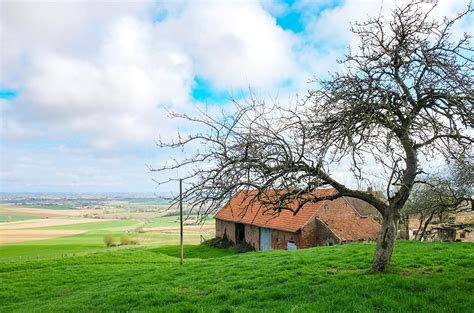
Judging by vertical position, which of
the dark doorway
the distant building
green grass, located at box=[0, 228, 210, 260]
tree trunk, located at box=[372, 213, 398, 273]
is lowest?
green grass, located at box=[0, 228, 210, 260]

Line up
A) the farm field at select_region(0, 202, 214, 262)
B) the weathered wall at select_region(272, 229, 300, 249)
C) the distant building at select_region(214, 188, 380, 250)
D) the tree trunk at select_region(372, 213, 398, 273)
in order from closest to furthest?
the tree trunk at select_region(372, 213, 398, 273)
the distant building at select_region(214, 188, 380, 250)
the weathered wall at select_region(272, 229, 300, 249)
the farm field at select_region(0, 202, 214, 262)

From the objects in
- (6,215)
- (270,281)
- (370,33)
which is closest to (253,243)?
(270,281)

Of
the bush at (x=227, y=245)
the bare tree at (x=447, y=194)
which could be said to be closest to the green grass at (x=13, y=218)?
the bush at (x=227, y=245)

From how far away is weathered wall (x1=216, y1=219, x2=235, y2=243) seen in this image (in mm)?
42812

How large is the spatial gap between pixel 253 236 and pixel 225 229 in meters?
7.92

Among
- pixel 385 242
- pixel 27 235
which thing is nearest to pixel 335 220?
pixel 385 242

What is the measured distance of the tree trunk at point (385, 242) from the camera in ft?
32.0

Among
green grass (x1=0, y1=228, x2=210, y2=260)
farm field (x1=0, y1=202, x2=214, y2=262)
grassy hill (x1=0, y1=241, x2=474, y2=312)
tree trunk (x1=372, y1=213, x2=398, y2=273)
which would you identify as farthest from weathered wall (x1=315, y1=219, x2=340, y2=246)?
green grass (x1=0, y1=228, x2=210, y2=260)

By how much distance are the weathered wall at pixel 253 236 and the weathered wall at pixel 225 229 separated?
361 cm

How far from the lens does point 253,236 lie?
124 ft

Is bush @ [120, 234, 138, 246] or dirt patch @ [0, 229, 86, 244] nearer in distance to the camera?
bush @ [120, 234, 138, 246]

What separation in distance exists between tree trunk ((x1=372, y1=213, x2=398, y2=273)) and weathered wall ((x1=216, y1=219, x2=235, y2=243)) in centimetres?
3316

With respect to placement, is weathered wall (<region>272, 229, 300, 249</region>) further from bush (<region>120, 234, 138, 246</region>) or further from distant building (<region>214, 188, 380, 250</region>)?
bush (<region>120, 234, 138, 246</region>)

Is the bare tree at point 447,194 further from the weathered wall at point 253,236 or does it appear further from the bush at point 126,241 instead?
the bush at point 126,241
